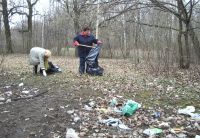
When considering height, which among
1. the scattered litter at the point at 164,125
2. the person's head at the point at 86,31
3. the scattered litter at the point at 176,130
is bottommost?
the scattered litter at the point at 176,130

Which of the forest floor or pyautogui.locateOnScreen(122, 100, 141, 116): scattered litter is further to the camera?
pyautogui.locateOnScreen(122, 100, 141, 116): scattered litter

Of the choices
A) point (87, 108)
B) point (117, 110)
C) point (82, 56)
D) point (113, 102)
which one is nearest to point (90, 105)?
point (87, 108)

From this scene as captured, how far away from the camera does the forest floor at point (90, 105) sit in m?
5.96

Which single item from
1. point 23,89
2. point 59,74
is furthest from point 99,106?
point 59,74

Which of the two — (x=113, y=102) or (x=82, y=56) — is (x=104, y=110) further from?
(x=82, y=56)

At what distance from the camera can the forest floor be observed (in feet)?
19.6

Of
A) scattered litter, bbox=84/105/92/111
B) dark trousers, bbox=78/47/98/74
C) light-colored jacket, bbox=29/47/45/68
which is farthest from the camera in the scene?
dark trousers, bbox=78/47/98/74

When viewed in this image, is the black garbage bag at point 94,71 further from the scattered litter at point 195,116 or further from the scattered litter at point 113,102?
the scattered litter at point 195,116

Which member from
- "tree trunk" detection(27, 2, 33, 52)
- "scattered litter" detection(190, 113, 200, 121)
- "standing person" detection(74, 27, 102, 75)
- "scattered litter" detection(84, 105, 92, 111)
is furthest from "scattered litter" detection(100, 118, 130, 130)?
"tree trunk" detection(27, 2, 33, 52)

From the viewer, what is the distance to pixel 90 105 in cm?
741

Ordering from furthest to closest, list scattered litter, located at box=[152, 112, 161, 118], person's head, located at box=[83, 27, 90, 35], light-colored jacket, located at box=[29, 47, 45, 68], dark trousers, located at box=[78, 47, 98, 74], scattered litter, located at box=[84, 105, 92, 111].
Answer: dark trousers, located at box=[78, 47, 98, 74], person's head, located at box=[83, 27, 90, 35], light-colored jacket, located at box=[29, 47, 45, 68], scattered litter, located at box=[84, 105, 92, 111], scattered litter, located at box=[152, 112, 161, 118]

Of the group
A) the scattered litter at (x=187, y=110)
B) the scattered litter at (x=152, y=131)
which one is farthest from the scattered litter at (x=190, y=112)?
the scattered litter at (x=152, y=131)

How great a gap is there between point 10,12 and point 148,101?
2461cm

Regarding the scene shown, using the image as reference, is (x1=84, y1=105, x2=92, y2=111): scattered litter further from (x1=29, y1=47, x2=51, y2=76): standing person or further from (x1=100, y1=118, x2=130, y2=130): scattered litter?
(x1=29, y1=47, x2=51, y2=76): standing person
